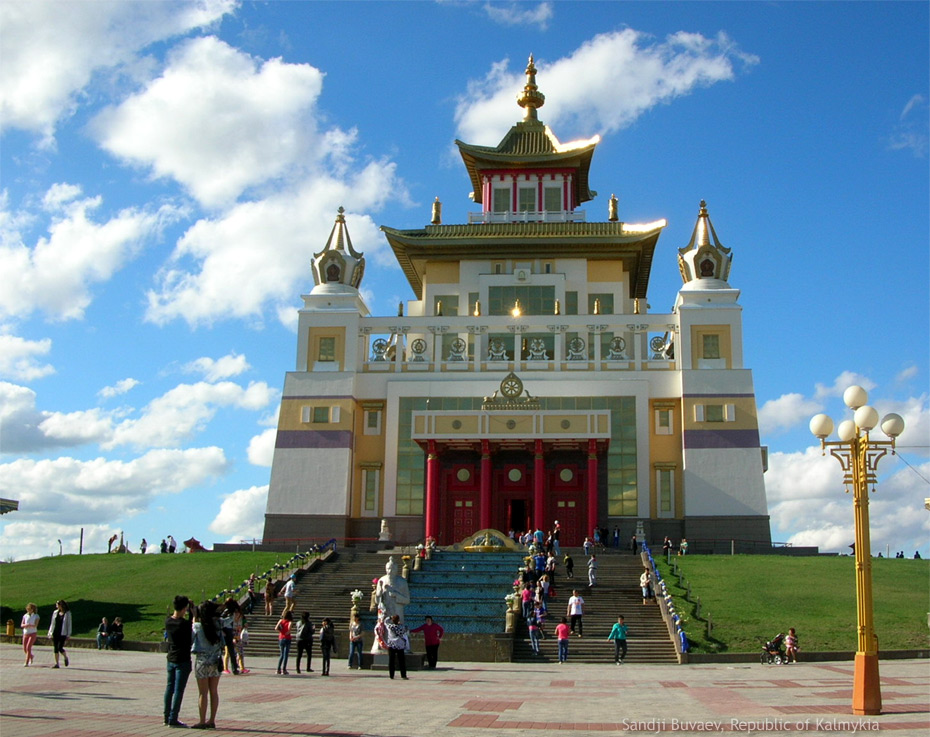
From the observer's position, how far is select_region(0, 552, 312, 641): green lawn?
33344mm

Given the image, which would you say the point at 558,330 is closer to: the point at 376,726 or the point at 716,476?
the point at 716,476

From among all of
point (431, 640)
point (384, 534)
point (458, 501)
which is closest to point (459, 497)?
point (458, 501)

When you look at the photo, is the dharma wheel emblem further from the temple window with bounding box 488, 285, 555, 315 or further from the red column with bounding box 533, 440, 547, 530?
the temple window with bounding box 488, 285, 555, 315

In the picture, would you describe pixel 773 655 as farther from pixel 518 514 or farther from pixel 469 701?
pixel 518 514

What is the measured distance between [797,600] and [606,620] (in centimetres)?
654

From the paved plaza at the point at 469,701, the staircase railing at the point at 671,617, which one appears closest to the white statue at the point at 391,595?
the paved plaza at the point at 469,701

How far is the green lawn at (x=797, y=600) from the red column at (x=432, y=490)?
11672 millimetres

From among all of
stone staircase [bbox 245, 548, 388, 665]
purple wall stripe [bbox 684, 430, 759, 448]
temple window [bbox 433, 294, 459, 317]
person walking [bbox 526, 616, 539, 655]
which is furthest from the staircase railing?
temple window [bbox 433, 294, 459, 317]

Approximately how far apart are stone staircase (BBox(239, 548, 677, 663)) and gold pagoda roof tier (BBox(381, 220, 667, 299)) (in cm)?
2087

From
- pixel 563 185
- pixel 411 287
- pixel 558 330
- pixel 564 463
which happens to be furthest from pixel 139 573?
pixel 563 185

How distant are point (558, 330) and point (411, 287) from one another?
13938mm

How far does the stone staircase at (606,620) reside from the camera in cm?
2903

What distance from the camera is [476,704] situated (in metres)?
16.4

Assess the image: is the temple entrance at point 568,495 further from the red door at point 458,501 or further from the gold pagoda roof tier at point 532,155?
the gold pagoda roof tier at point 532,155
